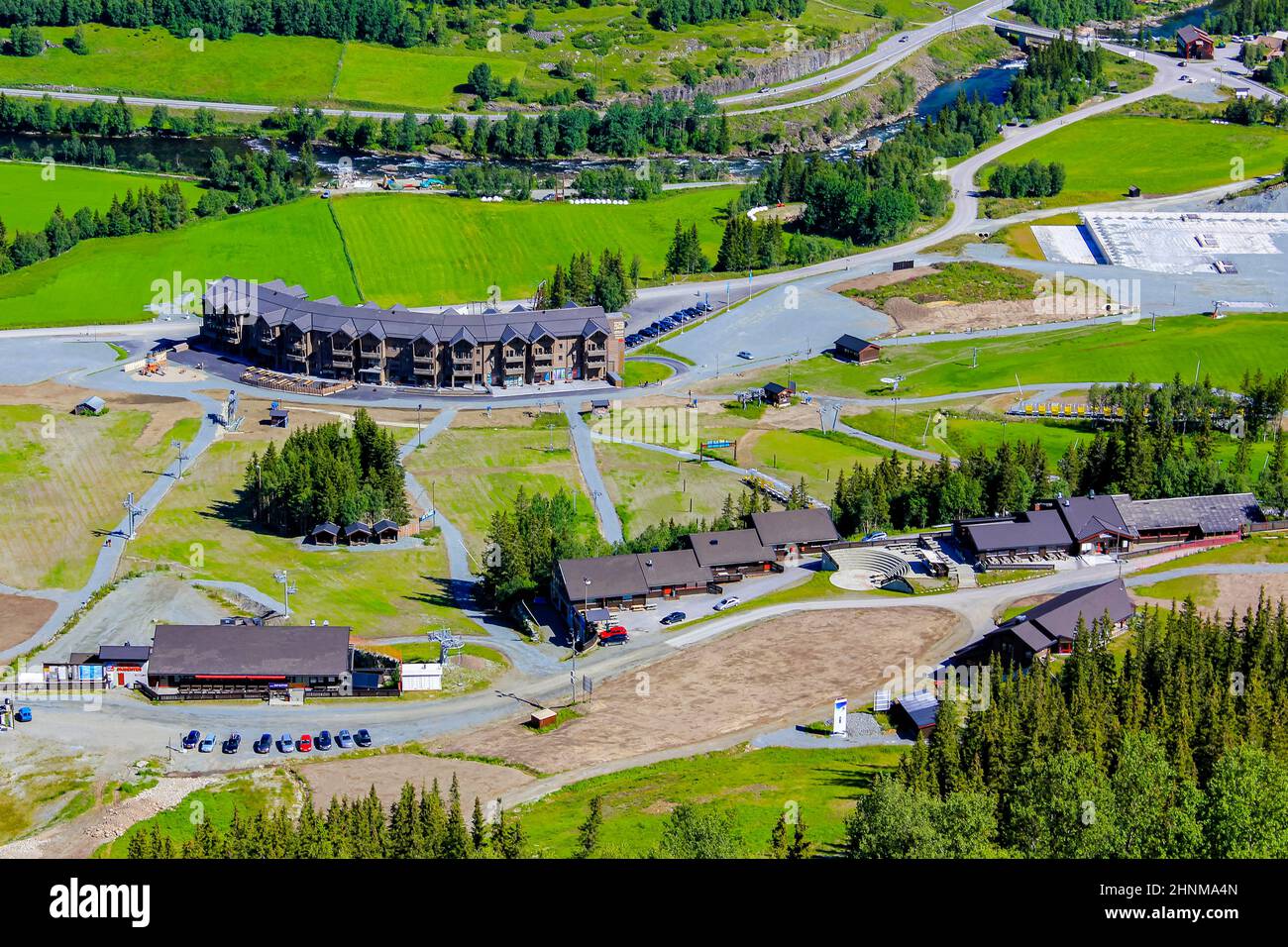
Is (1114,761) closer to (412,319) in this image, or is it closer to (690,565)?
(690,565)

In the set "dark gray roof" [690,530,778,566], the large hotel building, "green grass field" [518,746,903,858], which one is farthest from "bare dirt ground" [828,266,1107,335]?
"green grass field" [518,746,903,858]

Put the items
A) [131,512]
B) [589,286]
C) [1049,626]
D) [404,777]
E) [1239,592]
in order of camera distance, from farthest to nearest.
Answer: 1. [589,286]
2. [131,512]
3. [1239,592]
4. [1049,626]
5. [404,777]

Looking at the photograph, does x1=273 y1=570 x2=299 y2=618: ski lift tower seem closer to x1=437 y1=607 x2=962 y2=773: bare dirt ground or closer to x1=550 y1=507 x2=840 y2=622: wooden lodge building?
x1=550 y1=507 x2=840 y2=622: wooden lodge building

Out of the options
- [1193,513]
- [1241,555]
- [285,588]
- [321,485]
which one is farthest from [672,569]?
[1241,555]

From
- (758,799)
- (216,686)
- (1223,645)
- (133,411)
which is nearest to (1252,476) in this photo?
Answer: (1223,645)

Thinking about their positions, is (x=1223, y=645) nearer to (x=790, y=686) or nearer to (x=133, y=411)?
(x=790, y=686)
